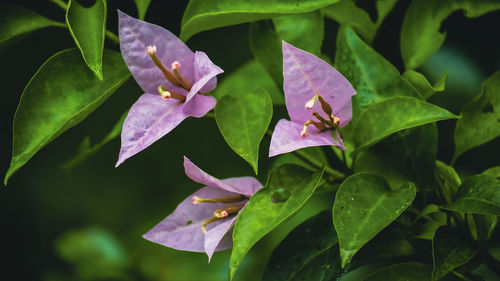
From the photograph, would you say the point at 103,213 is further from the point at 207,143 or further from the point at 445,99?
the point at 445,99

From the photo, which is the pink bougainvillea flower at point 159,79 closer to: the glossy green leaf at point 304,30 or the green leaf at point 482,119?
the glossy green leaf at point 304,30

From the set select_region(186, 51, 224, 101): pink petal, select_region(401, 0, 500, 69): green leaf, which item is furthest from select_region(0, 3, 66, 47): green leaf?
select_region(401, 0, 500, 69): green leaf

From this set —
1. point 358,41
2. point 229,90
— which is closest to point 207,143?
point 229,90

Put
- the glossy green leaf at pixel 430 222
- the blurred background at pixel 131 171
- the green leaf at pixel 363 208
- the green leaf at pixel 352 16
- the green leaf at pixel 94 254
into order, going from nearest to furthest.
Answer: the green leaf at pixel 363 208, the glossy green leaf at pixel 430 222, the green leaf at pixel 352 16, the blurred background at pixel 131 171, the green leaf at pixel 94 254

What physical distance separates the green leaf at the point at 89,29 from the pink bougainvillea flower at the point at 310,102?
6.4 inches

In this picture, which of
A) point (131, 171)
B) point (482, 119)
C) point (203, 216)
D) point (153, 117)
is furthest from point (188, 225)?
point (131, 171)

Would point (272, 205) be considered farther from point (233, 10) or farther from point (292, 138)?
point (233, 10)

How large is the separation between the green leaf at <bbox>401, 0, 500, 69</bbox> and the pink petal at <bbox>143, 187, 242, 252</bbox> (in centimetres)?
28

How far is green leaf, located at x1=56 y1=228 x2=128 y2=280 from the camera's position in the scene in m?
1.07

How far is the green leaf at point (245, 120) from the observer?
49 cm

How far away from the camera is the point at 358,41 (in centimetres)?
60

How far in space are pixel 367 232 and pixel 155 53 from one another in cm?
25

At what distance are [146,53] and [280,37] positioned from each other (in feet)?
0.57

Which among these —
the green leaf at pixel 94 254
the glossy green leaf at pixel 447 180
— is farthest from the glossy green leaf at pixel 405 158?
the green leaf at pixel 94 254
